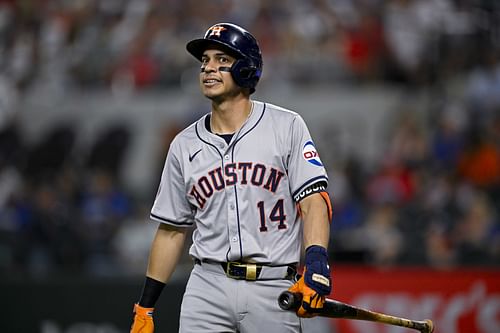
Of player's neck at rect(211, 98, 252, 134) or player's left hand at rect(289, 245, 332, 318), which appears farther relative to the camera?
player's neck at rect(211, 98, 252, 134)

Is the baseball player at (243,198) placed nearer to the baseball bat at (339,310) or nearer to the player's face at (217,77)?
the player's face at (217,77)

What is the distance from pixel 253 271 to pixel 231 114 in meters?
0.76

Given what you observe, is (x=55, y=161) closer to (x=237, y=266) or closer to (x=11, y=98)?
(x=11, y=98)

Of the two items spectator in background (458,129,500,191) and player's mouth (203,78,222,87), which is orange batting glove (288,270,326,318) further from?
spectator in background (458,129,500,191)

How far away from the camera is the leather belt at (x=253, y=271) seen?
4.39m

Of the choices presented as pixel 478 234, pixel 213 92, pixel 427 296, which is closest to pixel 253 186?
pixel 213 92

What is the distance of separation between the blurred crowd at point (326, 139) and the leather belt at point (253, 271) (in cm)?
402

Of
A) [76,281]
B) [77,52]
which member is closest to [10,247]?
[76,281]

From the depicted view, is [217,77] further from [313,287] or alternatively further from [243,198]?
[313,287]

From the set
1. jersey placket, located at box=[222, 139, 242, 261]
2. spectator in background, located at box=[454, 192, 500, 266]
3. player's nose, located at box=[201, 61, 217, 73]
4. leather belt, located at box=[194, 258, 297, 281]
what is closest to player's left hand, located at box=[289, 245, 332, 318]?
leather belt, located at box=[194, 258, 297, 281]

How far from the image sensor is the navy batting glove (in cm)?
410

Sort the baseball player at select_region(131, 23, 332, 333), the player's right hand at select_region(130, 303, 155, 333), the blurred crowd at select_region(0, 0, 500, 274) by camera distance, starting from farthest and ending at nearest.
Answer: the blurred crowd at select_region(0, 0, 500, 274) < the player's right hand at select_region(130, 303, 155, 333) < the baseball player at select_region(131, 23, 332, 333)

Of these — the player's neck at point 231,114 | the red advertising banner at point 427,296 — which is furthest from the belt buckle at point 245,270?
the red advertising banner at point 427,296

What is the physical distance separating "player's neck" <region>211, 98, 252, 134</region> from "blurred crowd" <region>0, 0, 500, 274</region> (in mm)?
4039
